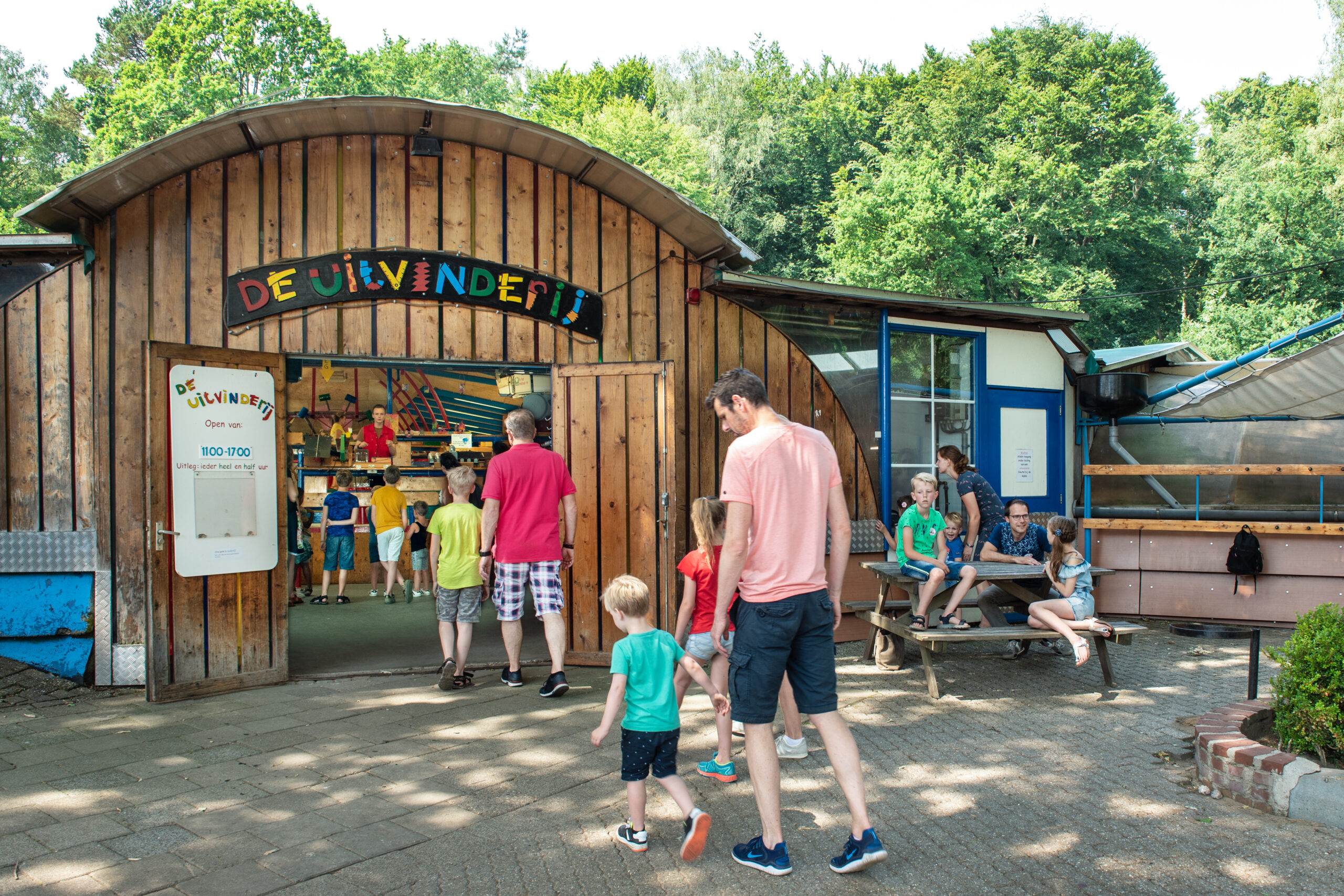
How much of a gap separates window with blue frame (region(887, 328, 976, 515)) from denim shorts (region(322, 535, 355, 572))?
6.30m

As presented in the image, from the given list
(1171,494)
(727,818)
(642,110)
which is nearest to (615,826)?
(727,818)

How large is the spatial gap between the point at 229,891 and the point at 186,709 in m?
2.85

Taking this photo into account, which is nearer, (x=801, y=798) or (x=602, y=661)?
(x=801, y=798)

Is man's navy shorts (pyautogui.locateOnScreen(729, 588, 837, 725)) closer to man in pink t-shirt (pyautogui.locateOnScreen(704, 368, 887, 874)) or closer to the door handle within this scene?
man in pink t-shirt (pyautogui.locateOnScreen(704, 368, 887, 874))

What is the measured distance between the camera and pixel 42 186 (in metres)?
33.7

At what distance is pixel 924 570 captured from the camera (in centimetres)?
657

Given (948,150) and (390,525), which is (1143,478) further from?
(948,150)

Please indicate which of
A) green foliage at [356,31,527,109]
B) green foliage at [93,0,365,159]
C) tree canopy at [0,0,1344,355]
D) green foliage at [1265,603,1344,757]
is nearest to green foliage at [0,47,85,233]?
tree canopy at [0,0,1344,355]

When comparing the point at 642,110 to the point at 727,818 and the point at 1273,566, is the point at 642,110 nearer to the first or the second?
the point at 1273,566

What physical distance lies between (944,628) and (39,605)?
621 cm

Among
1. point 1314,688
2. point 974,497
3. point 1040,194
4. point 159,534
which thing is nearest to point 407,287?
point 159,534

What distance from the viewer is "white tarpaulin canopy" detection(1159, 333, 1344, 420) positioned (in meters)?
9.03

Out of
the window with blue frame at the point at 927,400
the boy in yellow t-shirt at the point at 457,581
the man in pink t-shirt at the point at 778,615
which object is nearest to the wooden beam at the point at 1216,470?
the window with blue frame at the point at 927,400

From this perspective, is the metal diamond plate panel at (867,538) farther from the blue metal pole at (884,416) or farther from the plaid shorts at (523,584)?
the plaid shorts at (523,584)
